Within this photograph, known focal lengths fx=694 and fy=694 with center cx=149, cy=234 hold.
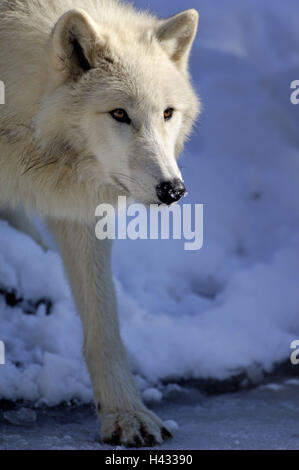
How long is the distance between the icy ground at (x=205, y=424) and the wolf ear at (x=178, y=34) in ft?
6.85

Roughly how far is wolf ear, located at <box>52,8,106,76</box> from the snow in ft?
5.77

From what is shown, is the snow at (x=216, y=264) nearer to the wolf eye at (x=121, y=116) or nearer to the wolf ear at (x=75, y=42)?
the wolf eye at (x=121, y=116)

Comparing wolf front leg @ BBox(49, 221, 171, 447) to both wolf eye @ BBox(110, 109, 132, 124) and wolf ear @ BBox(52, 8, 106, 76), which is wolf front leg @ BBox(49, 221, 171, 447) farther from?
wolf ear @ BBox(52, 8, 106, 76)

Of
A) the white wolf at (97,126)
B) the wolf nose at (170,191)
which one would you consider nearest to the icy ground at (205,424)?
the white wolf at (97,126)

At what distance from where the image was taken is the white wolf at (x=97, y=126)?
3.54 metres

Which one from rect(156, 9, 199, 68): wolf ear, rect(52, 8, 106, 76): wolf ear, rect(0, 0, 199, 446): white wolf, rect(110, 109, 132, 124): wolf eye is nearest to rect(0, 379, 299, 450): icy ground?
rect(0, 0, 199, 446): white wolf

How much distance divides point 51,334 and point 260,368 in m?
1.45

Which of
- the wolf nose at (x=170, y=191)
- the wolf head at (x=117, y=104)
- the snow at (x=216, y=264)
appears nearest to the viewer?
the wolf nose at (x=170, y=191)

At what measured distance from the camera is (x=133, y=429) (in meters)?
3.70

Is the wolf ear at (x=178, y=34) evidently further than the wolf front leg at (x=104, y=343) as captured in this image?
Yes

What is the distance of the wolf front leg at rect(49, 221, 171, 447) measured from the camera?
3.71m

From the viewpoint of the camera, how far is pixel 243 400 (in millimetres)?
4395

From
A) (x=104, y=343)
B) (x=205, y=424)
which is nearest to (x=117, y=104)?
(x=104, y=343)

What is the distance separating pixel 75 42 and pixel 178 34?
0.69 metres
